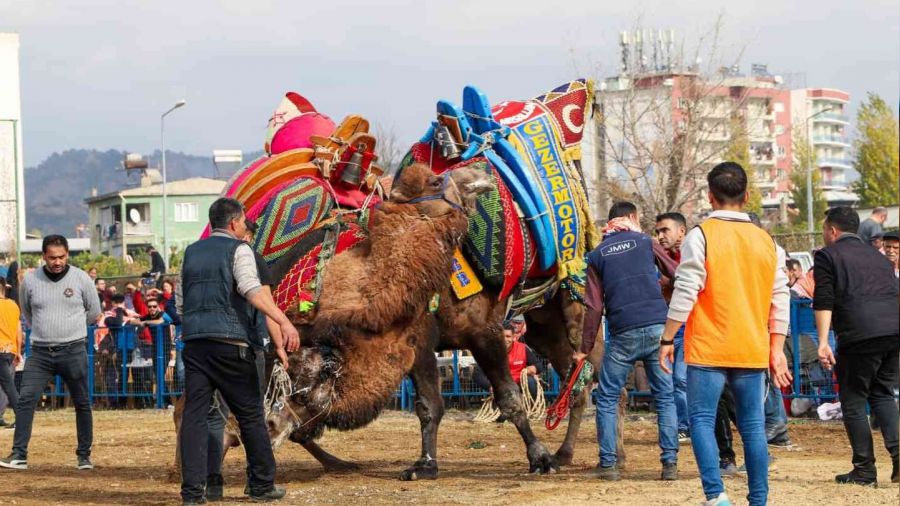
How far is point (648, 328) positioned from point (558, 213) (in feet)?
6.34

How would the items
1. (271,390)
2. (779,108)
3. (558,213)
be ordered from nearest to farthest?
1. (271,390)
2. (558,213)
3. (779,108)

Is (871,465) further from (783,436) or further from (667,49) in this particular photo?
(667,49)

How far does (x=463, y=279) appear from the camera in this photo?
10031 mm

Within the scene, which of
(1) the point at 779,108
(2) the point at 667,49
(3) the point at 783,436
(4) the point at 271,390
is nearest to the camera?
(4) the point at 271,390

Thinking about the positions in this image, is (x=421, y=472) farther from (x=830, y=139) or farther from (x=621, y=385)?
(x=830, y=139)

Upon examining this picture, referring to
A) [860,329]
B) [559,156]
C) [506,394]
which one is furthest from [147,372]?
[860,329]

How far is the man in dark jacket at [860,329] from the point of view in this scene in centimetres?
922

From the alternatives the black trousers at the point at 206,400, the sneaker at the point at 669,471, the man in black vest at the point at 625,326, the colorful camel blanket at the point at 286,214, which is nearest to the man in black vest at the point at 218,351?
the black trousers at the point at 206,400

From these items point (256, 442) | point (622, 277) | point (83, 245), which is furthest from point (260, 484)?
point (83, 245)

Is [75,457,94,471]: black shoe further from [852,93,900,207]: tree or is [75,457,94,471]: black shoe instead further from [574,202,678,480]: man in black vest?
[852,93,900,207]: tree

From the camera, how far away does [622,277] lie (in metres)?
9.55

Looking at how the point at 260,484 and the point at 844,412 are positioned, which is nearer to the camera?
the point at 260,484

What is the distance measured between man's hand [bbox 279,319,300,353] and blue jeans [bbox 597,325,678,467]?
104 inches

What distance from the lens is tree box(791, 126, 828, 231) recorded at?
7306cm
